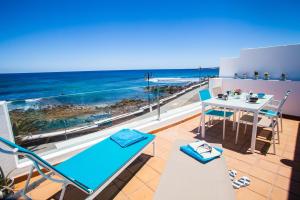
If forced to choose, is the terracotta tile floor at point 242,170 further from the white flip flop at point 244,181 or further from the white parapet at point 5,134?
the white parapet at point 5,134

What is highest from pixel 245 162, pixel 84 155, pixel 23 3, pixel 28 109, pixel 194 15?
pixel 23 3

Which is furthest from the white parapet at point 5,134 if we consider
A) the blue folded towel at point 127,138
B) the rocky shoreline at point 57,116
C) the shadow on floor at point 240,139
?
the shadow on floor at point 240,139

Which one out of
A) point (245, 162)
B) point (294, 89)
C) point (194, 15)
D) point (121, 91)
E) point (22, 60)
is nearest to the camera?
point (245, 162)

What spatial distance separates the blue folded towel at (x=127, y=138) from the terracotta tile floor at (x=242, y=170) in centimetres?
38

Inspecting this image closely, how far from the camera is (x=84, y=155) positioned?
1789 mm

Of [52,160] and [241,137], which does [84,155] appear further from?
[241,137]

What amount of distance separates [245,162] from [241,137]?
36.0 inches

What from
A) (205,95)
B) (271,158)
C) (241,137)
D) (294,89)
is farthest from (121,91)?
(294,89)

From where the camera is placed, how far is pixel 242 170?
2.01 m

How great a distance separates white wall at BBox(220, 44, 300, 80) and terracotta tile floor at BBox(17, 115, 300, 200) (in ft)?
6.96

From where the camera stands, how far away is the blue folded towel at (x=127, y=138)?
6.59 feet

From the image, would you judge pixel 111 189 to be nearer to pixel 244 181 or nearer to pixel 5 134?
pixel 5 134

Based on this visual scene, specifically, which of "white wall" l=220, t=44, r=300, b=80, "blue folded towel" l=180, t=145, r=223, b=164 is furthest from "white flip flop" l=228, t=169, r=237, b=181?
"white wall" l=220, t=44, r=300, b=80

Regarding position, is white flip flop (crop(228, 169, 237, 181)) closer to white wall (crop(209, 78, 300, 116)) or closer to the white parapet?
the white parapet
